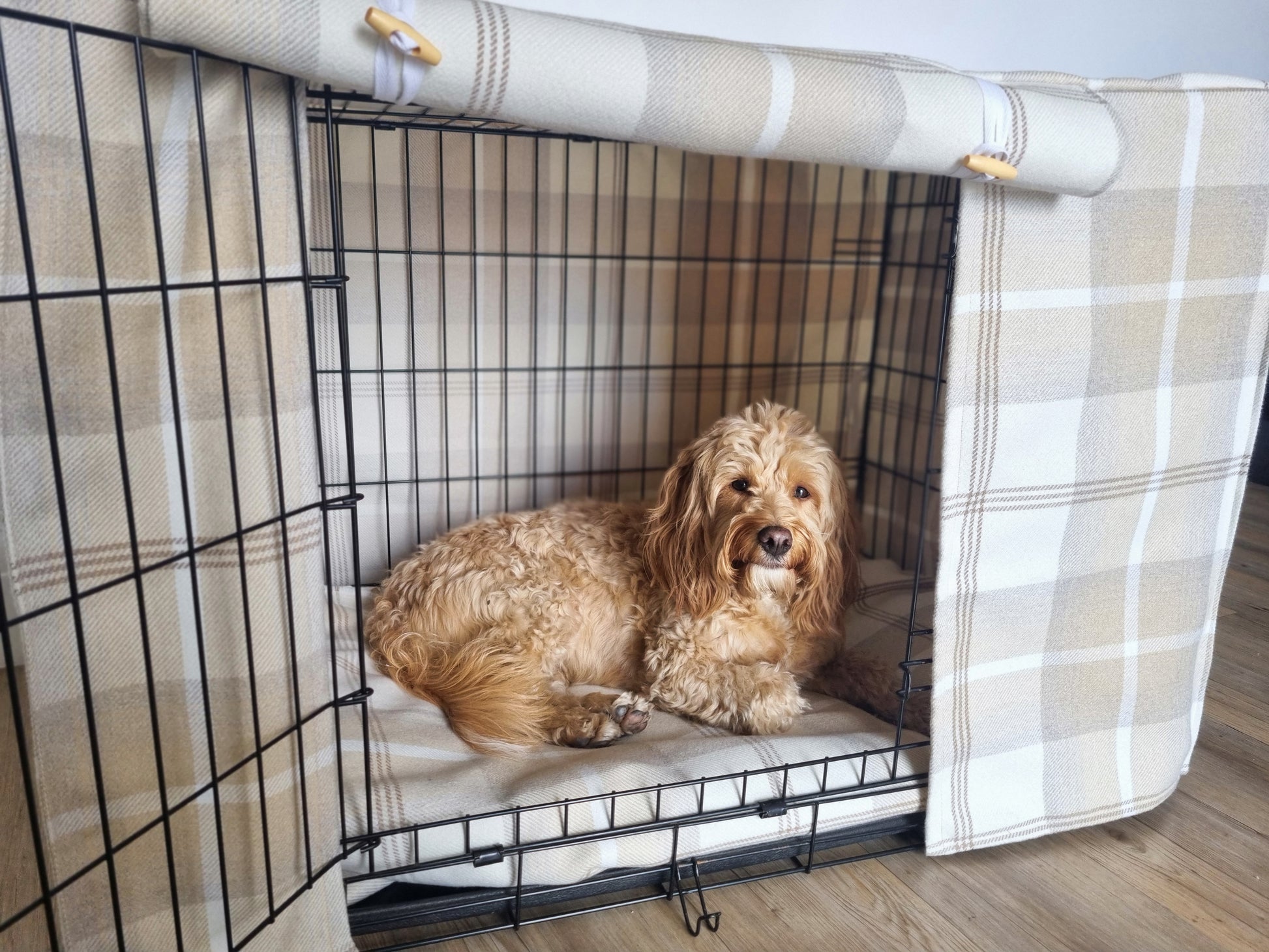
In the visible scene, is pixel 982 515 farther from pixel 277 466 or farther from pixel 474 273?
pixel 474 273

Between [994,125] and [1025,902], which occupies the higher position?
[994,125]

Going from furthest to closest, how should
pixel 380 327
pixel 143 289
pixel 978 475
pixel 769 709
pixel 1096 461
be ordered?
pixel 380 327, pixel 769 709, pixel 1096 461, pixel 978 475, pixel 143 289

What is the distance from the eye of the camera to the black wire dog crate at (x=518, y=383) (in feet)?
4.45

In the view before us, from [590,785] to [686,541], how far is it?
633mm

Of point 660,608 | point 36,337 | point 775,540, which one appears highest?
point 36,337

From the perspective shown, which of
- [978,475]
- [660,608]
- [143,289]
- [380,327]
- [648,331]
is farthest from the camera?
[648,331]

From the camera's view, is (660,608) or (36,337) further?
(660,608)

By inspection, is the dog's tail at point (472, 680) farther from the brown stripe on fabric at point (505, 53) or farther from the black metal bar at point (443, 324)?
the brown stripe on fabric at point (505, 53)

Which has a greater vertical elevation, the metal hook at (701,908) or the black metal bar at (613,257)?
the black metal bar at (613,257)

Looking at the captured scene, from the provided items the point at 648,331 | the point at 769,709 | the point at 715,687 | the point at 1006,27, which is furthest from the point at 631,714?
the point at 1006,27

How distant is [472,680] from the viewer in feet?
7.14

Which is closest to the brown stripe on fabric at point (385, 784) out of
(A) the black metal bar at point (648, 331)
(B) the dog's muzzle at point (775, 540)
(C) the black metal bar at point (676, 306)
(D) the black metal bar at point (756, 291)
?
(B) the dog's muzzle at point (775, 540)

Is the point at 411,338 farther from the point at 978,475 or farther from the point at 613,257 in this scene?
the point at 978,475

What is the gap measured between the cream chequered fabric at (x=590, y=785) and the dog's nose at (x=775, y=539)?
433mm
